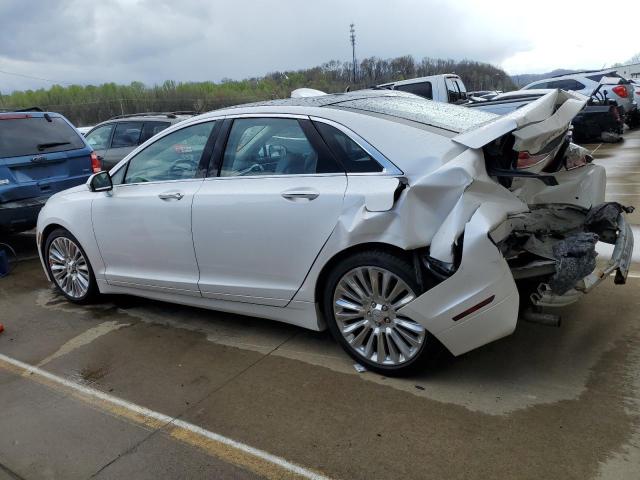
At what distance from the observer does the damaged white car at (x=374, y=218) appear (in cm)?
293

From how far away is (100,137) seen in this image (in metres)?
10.3

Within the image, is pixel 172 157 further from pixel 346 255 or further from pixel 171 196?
pixel 346 255

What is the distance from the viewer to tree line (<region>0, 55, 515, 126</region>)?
4994 cm

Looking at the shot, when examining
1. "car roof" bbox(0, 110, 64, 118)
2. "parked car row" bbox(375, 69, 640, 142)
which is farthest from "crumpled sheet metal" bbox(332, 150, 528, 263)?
"parked car row" bbox(375, 69, 640, 142)

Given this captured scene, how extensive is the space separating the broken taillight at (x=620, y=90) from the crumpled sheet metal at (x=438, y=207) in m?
14.4

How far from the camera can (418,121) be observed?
11.6 ft

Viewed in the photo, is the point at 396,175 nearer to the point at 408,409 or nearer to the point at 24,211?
the point at 408,409

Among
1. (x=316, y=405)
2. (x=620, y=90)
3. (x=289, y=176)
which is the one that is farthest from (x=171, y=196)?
(x=620, y=90)

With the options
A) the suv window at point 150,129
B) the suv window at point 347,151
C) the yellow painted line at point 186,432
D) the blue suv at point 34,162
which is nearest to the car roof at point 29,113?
the blue suv at point 34,162

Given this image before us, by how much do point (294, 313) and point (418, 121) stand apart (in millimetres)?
1509

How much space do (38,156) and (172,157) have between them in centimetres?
315

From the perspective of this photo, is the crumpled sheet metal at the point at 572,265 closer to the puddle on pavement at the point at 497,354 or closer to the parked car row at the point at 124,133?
the puddle on pavement at the point at 497,354

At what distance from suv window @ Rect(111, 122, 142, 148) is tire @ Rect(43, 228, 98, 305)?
481 cm

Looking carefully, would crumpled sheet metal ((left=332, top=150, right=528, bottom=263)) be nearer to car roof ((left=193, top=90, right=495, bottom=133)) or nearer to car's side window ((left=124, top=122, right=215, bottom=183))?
car roof ((left=193, top=90, right=495, bottom=133))
